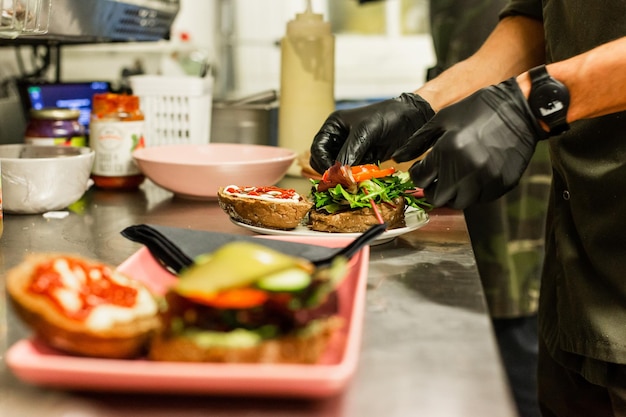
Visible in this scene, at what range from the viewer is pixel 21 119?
212 centimetres

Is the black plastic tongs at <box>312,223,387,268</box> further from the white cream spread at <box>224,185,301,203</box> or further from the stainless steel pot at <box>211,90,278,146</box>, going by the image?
the stainless steel pot at <box>211,90,278,146</box>

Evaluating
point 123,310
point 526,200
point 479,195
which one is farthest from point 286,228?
point 526,200

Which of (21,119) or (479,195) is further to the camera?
(21,119)

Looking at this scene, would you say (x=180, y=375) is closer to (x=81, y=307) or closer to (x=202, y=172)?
(x=81, y=307)

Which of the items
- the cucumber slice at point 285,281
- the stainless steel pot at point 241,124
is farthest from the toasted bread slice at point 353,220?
the stainless steel pot at point 241,124

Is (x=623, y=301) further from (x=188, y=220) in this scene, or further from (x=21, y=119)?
(x=21, y=119)

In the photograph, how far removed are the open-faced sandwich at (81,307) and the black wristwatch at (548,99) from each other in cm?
70

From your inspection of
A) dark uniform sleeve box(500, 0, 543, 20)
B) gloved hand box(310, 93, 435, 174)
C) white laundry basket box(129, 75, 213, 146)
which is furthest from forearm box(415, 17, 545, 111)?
white laundry basket box(129, 75, 213, 146)

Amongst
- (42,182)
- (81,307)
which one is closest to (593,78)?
(81,307)

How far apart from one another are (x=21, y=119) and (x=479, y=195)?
151 cm

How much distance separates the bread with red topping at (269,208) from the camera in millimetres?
1217

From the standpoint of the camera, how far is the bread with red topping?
122 centimetres

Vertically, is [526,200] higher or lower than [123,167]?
lower

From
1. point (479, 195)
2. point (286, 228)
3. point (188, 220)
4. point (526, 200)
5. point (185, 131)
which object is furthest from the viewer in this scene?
point (526, 200)
